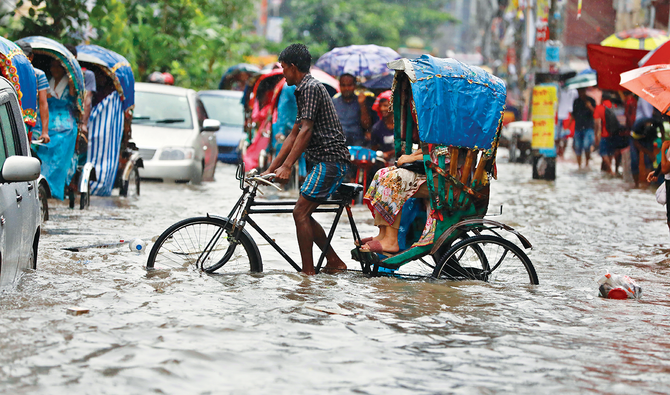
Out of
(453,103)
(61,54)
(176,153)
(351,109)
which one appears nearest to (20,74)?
(61,54)

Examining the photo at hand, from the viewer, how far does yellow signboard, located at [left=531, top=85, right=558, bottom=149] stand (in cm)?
1944

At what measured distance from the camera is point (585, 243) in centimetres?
1005

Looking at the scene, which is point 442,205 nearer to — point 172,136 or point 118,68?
point 118,68

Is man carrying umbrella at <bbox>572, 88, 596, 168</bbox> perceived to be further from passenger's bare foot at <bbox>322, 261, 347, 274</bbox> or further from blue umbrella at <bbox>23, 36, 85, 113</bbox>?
passenger's bare foot at <bbox>322, 261, 347, 274</bbox>

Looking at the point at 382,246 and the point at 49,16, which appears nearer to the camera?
the point at 382,246

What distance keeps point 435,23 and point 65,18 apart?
51.1 metres

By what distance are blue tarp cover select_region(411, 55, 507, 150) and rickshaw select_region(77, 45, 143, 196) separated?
671 cm

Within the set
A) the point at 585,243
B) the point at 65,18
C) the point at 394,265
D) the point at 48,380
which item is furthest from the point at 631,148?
the point at 48,380

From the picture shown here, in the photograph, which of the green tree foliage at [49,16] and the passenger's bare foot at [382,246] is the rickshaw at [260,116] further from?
the passenger's bare foot at [382,246]

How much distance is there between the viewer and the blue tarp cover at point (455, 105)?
22.4ft

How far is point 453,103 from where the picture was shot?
6.90 metres

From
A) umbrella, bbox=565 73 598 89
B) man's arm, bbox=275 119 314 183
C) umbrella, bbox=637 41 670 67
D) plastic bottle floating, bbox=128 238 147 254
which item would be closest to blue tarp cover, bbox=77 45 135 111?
plastic bottle floating, bbox=128 238 147 254

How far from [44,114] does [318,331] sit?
6033 millimetres

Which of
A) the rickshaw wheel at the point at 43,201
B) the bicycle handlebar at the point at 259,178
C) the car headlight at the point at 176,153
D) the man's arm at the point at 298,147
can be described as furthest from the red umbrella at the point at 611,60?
the bicycle handlebar at the point at 259,178
